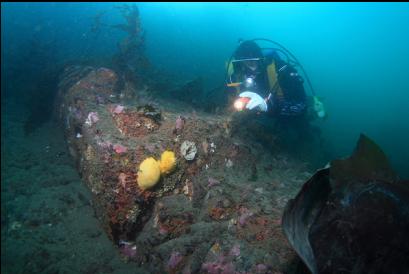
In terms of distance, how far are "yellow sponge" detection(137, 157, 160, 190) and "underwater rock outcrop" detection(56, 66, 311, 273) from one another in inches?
1.6

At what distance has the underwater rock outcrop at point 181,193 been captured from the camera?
9.60 ft

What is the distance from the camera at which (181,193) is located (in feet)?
12.4

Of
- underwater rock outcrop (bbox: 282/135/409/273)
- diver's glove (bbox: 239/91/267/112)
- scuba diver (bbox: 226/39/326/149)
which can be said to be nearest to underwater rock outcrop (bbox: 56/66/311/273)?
underwater rock outcrop (bbox: 282/135/409/273)

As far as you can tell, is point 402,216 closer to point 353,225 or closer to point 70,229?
point 353,225

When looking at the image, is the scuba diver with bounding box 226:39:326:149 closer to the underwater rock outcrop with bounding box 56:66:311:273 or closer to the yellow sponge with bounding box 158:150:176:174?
the underwater rock outcrop with bounding box 56:66:311:273

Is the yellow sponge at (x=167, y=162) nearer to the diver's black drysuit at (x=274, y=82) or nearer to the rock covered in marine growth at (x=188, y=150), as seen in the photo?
the rock covered in marine growth at (x=188, y=150)

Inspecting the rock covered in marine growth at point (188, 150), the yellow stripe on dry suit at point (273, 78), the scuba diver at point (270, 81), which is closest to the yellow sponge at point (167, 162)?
the rock covered in marine growth at point (188, 150)

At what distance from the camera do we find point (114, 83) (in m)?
5.95

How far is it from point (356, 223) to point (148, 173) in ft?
7.56

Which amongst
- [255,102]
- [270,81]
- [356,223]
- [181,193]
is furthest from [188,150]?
[270,81]

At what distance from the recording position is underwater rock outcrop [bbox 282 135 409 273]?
2.16 meters

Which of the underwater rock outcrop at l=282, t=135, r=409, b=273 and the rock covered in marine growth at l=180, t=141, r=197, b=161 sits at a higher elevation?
the underwater rock outcrop at l=282, t=135, r=409, b=273

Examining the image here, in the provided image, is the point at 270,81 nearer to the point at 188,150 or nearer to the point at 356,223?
the point at 188,150

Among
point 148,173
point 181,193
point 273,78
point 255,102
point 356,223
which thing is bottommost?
point 181,193
